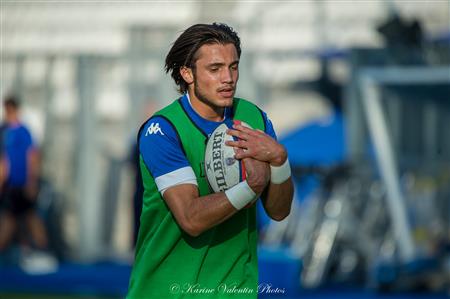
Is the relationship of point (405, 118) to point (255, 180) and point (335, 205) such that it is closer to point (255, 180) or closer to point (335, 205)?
point (335, 205)

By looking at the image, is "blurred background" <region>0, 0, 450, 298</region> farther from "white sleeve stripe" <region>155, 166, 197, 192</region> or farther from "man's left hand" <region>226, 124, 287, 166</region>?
"man's left hand" <region>226, 124, 287, 166</region>

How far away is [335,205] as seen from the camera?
1224 centimetres

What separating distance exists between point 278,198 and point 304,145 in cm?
1180

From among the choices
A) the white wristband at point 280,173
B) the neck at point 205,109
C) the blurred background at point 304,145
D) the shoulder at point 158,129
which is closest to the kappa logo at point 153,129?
the shoulder at point 158,129

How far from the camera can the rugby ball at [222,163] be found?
415cm

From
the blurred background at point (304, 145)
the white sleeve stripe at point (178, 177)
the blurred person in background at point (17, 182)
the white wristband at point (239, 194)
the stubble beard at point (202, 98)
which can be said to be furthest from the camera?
the blurred person in background at point (17, 182)

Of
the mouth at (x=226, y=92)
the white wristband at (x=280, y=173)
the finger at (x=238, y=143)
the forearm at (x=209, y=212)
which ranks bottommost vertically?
the forearm at (x=209, y=212)

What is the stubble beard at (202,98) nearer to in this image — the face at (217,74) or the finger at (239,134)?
the face at (217,74)

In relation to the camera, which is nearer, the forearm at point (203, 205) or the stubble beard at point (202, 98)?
the forearm at point (203, 205)

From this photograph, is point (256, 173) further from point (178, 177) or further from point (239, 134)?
point (178, 177)

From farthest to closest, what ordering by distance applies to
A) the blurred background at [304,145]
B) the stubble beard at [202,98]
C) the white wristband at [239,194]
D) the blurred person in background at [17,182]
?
the blurred person in background at [17,182] → the blurred background at [304,145] → the stubble beard at [202,98] → the white wristband at [239,194]

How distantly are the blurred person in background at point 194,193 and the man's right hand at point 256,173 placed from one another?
0.03 metres

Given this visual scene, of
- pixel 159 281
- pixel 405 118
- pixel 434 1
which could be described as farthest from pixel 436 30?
pixel 159 281

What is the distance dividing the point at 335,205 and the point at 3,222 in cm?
452
